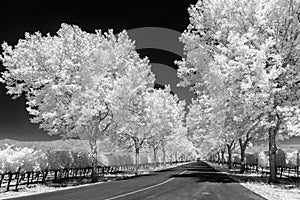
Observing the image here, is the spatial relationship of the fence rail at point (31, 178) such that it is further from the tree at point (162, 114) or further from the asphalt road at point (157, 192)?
the tree at point (162, 114)

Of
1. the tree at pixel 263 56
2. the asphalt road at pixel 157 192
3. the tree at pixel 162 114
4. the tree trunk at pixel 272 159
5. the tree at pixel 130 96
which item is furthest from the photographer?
the tree at pixel 162 114

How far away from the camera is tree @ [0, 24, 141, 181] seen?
22234mm

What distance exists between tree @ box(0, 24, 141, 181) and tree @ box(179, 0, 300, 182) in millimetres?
8822

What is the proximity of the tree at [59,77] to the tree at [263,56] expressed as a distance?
8822mm

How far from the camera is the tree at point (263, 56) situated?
17812mm

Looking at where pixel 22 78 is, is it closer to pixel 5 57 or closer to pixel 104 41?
pixel 5 57

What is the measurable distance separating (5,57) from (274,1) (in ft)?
62.2

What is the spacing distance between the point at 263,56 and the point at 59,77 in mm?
14715

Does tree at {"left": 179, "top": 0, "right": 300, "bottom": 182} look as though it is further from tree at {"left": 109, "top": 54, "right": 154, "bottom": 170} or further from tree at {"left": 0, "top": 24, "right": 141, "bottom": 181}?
tree at {"left": 0, "top": 24, "right": 141, "bottom": 181}

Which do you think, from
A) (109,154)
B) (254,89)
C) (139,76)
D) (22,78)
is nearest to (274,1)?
(254,89)

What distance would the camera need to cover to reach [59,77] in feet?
76.6

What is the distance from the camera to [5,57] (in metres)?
22.1

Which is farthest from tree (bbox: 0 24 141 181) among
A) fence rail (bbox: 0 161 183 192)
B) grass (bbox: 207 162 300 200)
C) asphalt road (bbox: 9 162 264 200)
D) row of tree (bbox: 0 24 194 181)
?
grass (bbox: 207 162 300 200)

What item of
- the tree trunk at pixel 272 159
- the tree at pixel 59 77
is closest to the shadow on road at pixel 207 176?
the tree trunk at pixel 272 159
